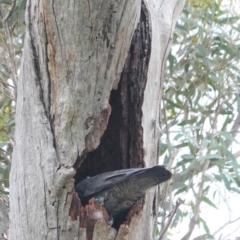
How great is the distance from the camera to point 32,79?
4.31 ft

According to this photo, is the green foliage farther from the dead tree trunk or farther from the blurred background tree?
the dead tree trunk

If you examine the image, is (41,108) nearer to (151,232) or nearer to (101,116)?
(101,116)

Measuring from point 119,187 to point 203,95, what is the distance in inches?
42.7

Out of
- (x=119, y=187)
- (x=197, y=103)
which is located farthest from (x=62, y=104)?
(x=197, y=103)

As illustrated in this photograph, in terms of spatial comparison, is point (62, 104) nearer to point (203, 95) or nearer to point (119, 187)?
point (119, 187)

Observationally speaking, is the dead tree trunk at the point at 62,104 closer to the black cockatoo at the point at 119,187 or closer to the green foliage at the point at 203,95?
the black cockatoo at the point at 119,187

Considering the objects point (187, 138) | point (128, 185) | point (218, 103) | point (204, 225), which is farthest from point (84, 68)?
point (204, 225)

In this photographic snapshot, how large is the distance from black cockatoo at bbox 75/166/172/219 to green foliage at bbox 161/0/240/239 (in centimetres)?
61

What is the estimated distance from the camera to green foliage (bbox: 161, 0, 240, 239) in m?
2.11

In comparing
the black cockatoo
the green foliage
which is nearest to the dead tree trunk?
the black cockatoo

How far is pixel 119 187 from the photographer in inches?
56.2

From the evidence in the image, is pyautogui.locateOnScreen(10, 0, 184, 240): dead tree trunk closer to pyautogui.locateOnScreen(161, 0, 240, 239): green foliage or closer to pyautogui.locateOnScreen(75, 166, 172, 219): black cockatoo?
pyautogui.locateOnScreen(75, 166, 172, 219): black cockatoo

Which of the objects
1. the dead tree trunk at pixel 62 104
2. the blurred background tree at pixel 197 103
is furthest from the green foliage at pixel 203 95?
the dead tree trunk at pixel 62 104

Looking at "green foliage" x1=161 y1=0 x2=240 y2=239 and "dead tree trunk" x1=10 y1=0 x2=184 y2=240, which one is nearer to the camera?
"dead tree trunk" x1=10 y1=0 x2=184 y2=240
